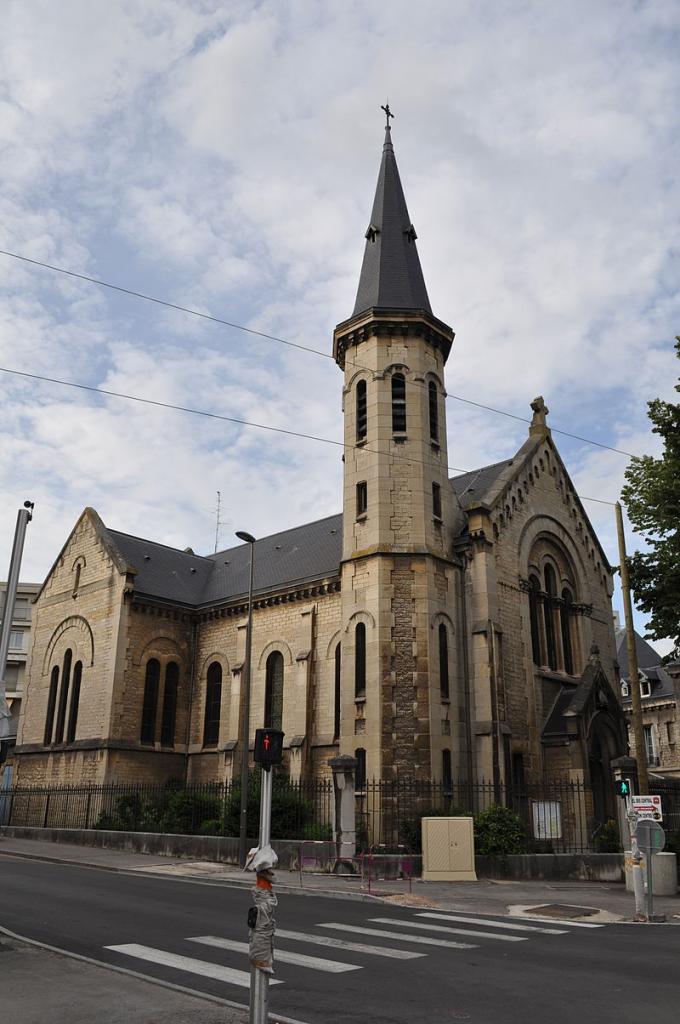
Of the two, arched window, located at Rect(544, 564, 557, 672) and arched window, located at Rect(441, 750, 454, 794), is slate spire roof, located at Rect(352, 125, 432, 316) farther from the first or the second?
arched window, located at Rect(441, 750, 454, 794)

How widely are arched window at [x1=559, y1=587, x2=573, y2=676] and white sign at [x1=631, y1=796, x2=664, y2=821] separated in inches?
615

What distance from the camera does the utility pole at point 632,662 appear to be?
20.5 metres

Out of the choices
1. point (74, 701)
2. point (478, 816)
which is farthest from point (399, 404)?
point (74, 701)

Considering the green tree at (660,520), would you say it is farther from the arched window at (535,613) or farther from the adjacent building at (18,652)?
the adjacent building at (18,652)

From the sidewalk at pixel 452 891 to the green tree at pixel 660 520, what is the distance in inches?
290

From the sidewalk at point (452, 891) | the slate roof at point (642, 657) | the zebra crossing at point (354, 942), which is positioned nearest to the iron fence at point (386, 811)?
the sidewalk at point (452, 891)

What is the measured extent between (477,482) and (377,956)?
2425cm

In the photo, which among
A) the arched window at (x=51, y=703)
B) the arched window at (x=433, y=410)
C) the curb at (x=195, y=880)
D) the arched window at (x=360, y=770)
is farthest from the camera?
the arched window at (x=51, y=703)

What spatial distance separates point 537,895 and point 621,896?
1932 millimetres

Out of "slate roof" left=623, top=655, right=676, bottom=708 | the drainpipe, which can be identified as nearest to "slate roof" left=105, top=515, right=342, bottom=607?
the drainpipe

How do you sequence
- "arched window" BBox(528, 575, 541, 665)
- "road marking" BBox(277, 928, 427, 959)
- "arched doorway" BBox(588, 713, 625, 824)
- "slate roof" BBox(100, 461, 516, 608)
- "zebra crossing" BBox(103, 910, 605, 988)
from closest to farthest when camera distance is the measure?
"zebra crossing" BBox(103, 910, 605, 988), "road marking" BBox(277, 928, 427, 959), "arched doorway" BBox(588, 713, 625, 824), "arched window" BBox(528, 575, 541, 665), "slate roof" BBox(100, 461, 516, 608)

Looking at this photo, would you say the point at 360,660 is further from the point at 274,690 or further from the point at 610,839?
the point at 610,839

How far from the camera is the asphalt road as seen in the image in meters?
7.70

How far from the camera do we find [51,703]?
36.7 m
